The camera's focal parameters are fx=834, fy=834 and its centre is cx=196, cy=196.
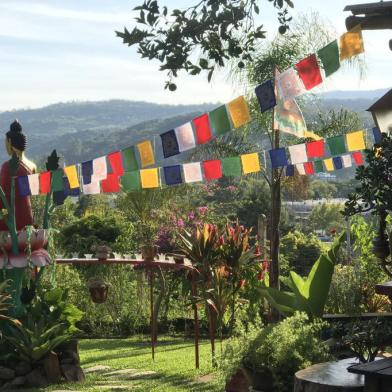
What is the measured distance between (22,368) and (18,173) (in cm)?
226

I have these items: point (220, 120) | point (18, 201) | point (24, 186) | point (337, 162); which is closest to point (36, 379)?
point (18, 201)

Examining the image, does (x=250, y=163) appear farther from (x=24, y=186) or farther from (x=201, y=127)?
(x=24, y=186)

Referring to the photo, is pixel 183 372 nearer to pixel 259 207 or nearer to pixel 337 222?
pixel 259 207

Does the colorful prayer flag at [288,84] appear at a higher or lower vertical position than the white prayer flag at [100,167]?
higher

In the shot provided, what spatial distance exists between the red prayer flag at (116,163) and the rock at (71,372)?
2337mm

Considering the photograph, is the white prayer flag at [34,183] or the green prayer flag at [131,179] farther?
the green prayer flag at [131,179]

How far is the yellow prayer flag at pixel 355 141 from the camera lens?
36.6ft

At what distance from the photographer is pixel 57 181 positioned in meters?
9.95

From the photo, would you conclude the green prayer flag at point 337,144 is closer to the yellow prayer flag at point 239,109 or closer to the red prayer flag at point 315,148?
the red prayer flag at point 315,148

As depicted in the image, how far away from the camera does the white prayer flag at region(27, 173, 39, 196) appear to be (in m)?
9.54

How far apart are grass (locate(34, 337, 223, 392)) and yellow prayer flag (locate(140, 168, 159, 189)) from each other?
2280 mm

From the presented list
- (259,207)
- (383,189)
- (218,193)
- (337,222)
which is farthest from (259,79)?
(337,222)

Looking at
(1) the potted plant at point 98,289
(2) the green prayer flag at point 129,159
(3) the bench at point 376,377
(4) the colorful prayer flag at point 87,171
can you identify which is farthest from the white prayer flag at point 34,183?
(3) the bench at point 376,377

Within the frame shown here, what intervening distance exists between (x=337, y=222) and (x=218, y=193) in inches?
393
